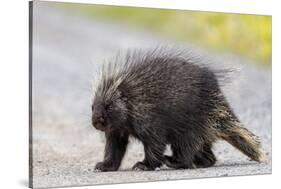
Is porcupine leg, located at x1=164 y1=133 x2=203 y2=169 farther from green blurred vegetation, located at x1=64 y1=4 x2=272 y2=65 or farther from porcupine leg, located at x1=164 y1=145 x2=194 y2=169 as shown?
green blurred vegetation, located at x1=64 y1=4 x2=272 y2=65

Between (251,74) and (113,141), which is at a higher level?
(251,74)

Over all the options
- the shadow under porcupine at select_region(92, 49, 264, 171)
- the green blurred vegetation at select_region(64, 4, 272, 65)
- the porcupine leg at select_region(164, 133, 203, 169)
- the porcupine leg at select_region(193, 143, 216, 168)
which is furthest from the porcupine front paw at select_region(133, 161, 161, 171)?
the green blurred vegetation at select_region(64, 4, 272, 65)

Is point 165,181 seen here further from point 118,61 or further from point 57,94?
point 57,94

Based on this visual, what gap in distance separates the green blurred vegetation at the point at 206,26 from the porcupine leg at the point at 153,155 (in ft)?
5.71

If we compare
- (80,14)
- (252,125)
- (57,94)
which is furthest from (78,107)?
(252,125)

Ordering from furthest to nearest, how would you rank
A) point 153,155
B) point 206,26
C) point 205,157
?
1. point 206,26
2. point 205,157
3. point 153,155

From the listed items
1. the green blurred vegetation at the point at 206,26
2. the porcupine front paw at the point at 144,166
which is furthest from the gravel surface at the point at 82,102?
the green blurred vegetation at the point at 206,26

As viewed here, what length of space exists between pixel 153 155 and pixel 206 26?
7.39ft

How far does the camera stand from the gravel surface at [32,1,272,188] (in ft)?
27.1

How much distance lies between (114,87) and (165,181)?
1149 millimetres

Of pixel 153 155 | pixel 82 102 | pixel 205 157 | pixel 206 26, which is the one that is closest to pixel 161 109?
pixel 153 155

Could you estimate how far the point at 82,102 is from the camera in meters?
12.0

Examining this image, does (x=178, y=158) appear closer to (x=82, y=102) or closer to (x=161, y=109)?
(x=161, y=109)

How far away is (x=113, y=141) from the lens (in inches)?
325
